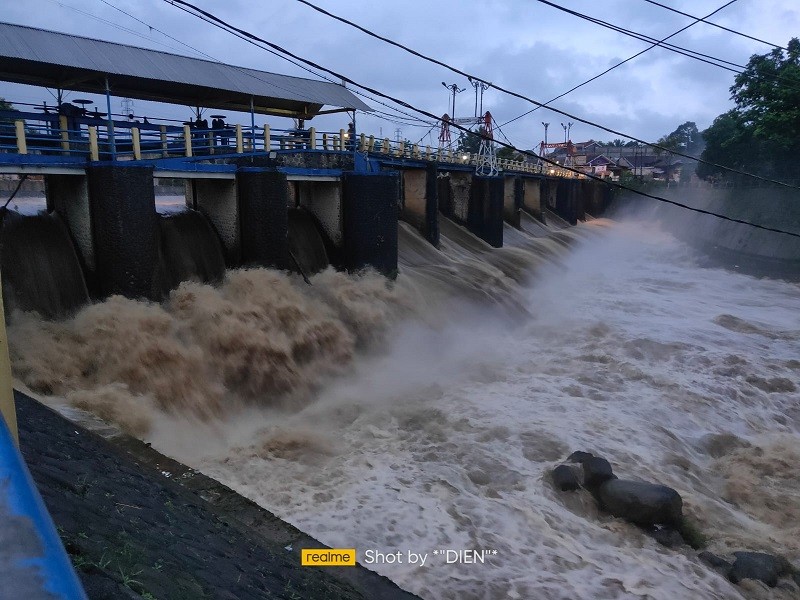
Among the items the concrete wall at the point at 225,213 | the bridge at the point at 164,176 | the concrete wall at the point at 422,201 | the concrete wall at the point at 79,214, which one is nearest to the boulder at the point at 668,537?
the bridge at the point at 164,176

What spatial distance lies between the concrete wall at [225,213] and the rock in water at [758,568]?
10.7 m

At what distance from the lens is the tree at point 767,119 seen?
3338 centimetres

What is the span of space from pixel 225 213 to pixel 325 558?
9713mm

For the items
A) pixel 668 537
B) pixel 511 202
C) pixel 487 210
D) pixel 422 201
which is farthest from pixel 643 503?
pixel 511 202

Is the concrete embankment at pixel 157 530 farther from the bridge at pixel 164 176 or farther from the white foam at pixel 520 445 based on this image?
the bridge at pixel 164 176

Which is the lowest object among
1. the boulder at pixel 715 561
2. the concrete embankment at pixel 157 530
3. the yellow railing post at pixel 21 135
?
the boulder at pixel 715 561

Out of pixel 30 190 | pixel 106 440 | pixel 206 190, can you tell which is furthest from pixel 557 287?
pixel 30 190

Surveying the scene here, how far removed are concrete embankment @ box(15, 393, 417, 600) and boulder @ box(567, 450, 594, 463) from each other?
4501 mm

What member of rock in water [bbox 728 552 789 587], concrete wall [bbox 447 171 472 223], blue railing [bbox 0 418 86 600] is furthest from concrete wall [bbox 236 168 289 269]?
concrete wall [bbox 447 171 472 223]

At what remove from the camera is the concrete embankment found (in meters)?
3.71

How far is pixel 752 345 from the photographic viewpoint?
16.8 meters

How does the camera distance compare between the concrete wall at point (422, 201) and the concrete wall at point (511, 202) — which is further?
the concrete wall at point (511, 202)

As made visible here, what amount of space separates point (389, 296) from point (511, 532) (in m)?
8.36

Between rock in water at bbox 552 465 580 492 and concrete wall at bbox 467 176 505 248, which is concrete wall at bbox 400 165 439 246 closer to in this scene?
concrete wall at bbox 467 176 505 248
